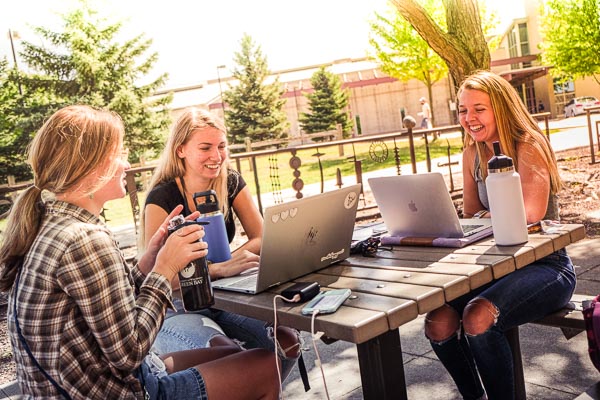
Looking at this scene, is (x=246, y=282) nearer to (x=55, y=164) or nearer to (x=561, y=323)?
(x=55, y=164)

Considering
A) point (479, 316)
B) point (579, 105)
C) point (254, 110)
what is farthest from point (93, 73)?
point (579, 105)

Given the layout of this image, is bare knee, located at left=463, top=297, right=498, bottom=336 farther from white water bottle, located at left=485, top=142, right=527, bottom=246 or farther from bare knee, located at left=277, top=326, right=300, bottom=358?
bare knee, located at left=277, top=326, right=300, bottom=358

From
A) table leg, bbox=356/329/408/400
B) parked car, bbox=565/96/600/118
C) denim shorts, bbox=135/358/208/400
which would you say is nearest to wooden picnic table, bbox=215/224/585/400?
table leg, bbox=356/329/408/400

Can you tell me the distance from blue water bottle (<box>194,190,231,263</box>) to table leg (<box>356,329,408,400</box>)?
0.69 meters

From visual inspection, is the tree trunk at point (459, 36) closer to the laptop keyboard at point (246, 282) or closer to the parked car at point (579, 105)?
the laptop keyboard at point (246, 282)

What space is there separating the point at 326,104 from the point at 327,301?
3162 cm

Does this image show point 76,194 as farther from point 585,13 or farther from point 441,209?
point 585,13

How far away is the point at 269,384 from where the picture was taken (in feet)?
6.55

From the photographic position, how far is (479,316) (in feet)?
7.41

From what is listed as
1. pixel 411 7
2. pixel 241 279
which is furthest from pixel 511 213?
pixel 411 7

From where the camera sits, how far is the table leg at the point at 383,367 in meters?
1.88

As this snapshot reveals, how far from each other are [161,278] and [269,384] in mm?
531

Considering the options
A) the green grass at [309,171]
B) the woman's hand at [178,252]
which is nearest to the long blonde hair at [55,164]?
the woman's hand at [178,252]

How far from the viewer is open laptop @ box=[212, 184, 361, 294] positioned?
1919 mm
